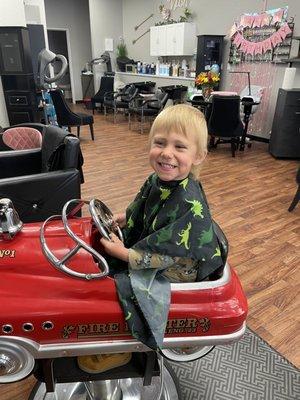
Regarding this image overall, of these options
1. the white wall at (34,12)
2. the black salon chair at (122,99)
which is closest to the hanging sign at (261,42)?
the black salon chair at (122,99)

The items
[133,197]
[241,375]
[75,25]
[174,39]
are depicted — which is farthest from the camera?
[75,25]

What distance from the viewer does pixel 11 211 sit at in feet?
2.72

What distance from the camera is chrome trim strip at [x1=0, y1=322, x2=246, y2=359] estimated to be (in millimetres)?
763

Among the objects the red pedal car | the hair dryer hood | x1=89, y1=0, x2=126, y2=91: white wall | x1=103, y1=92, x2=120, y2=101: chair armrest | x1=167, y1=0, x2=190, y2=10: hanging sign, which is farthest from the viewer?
x1=89, y1=0, x2=126, y2=91: white wall

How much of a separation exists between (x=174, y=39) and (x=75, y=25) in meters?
4.28

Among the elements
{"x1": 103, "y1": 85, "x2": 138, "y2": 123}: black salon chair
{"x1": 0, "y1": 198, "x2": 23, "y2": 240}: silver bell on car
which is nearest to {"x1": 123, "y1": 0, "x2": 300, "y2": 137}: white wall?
{"x1": 103, "y1": 85, "x2": 138, "y2": 123}: black salon chair

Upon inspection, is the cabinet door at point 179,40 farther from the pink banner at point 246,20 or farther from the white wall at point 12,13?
the white wall at point 12,13

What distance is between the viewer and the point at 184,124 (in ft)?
2.90

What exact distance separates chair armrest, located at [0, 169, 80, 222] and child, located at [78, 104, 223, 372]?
1.03 meters

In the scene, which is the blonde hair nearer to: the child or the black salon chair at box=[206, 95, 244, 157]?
the child

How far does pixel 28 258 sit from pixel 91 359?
36cm

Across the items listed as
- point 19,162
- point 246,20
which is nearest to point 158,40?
point 246,20

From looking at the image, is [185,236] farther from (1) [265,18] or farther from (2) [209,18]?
(2) [209,18]

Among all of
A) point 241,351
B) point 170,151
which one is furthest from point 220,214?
point 170,151
